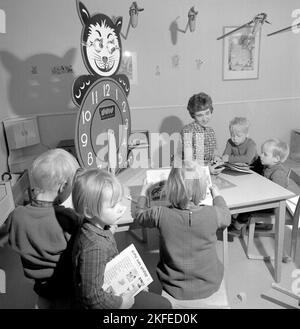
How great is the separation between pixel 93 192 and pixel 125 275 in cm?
40

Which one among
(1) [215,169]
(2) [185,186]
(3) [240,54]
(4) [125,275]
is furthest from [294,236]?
(3) [240,54]

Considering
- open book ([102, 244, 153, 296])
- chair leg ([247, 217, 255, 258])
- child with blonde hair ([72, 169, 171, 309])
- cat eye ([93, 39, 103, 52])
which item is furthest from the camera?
chair leg ([247, 217, 255, 258])

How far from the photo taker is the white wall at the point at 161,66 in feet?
11.3

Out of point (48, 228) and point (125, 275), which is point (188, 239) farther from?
Answer: point (48, 228)

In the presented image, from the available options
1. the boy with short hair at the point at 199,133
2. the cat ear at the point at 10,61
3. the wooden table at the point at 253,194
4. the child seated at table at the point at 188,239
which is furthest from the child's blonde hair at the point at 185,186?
the cat ear at the point at 10,61

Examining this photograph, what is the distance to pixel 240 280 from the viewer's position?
2094 millimetres

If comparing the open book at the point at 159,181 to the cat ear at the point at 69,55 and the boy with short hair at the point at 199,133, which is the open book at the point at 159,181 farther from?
the cat ear at the point at 69,55

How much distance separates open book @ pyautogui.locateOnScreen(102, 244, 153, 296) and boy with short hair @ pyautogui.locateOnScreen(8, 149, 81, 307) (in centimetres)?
22

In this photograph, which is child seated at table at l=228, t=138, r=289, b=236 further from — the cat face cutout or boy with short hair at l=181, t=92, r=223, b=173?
the cat face cutout

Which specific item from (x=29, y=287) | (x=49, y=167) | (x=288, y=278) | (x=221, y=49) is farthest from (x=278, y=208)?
(x=221, y=49)

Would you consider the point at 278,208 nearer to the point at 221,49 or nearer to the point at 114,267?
the point at 114,267

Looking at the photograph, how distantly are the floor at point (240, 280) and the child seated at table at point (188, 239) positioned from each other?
61 centimetres

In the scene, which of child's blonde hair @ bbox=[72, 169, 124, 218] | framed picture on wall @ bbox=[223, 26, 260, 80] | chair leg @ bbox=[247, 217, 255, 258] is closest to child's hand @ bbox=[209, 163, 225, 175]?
chair leg @ bbox=[247, 217, 255, 258]

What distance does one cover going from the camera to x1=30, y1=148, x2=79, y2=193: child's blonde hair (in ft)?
4.49
